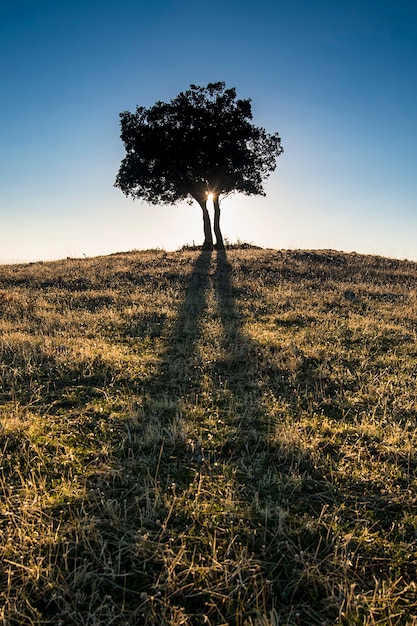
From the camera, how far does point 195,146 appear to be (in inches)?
1250

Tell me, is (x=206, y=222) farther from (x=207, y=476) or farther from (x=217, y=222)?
(x=207, y=476)

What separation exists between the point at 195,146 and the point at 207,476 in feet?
103

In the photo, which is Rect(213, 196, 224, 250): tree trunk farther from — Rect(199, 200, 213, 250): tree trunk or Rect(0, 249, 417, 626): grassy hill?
Rect(0, 249, 417, 626): grassy hill

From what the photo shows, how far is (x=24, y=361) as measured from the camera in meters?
7.57

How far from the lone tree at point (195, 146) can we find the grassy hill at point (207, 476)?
25.4m

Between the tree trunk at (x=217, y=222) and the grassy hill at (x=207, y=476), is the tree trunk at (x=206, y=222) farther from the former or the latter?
the grassy hill at (x=207, y=476)

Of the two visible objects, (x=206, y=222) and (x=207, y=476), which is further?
(x=206, y=222)

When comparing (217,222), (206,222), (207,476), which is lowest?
(207,476)

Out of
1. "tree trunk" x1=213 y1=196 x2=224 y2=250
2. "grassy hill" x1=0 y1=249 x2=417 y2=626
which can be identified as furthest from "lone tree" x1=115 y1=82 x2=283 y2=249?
"grassy hill" x1=0 y1=249 x2=417 y2=626

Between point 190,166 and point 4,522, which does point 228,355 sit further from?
point 190,166

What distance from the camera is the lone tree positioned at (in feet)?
105

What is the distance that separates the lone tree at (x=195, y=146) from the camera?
32.0 meters

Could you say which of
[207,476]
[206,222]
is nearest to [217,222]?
[206,222]

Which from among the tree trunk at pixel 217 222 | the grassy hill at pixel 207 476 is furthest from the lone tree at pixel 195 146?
the grassy hill at pixel 207 476
